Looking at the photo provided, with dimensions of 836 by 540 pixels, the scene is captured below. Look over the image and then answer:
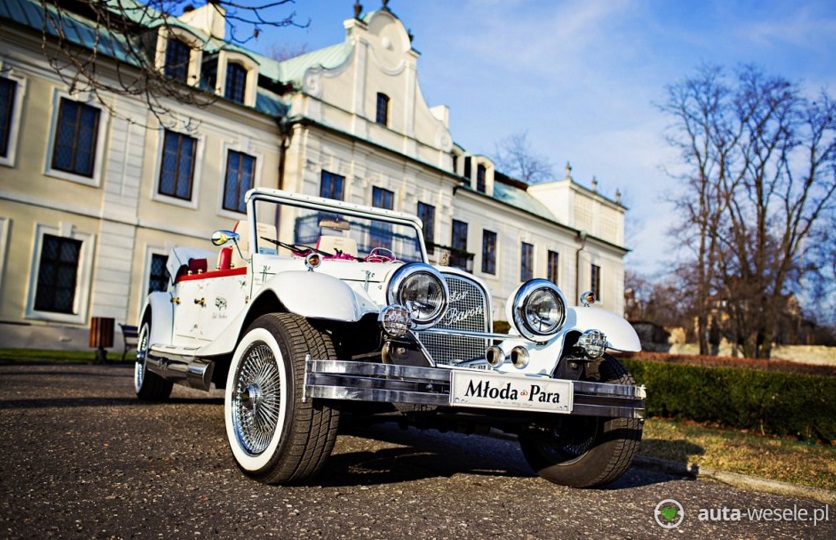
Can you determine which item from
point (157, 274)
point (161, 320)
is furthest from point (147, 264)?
point (161, 320)

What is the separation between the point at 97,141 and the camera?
17.2 metres

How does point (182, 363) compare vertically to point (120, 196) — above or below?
below

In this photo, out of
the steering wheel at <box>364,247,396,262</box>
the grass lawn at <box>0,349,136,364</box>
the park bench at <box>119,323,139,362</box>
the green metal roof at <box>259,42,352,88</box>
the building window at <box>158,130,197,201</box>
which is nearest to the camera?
the steering wheel at <box>364,247,396,262</box>

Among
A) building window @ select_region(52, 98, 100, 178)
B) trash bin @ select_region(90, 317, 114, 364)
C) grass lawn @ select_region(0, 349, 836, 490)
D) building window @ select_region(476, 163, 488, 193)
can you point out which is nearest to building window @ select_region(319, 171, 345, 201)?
building window @ select_region(52, 98, 100, 178)

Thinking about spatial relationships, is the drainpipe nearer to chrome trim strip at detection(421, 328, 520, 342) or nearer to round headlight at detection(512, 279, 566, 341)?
round headlight at detection(512, 279, 566, 341)

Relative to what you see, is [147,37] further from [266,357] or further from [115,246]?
[266,357]

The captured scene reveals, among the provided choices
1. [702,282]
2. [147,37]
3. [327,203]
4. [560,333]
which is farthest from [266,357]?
[702,282]

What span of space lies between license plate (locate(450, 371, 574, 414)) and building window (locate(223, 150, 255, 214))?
57.5 feet

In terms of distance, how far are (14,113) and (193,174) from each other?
186 inches

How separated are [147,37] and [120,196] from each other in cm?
479

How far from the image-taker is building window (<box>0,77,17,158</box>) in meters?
15.6

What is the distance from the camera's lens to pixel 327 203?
5.76m

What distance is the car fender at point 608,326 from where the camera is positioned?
172 inches

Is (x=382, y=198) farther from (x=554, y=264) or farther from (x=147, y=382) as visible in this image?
(x=147, y=382)
